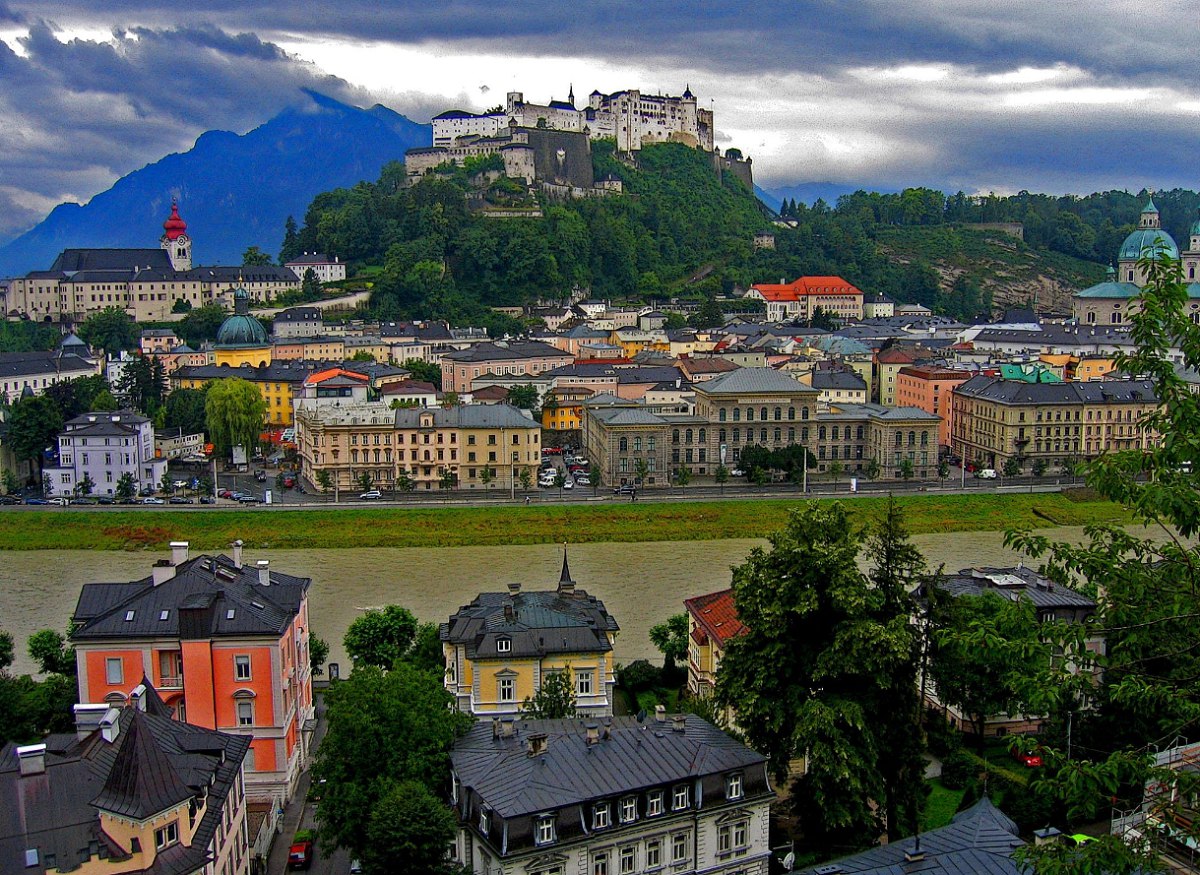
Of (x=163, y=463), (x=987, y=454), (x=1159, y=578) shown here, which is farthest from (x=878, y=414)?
(x=1159, y=578)

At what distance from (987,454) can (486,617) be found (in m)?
33.4

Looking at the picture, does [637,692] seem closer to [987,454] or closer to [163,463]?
[163,463]

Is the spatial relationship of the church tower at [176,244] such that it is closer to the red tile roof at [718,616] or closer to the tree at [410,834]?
the red tile roof at [718,616]

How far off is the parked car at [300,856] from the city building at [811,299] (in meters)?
66.7

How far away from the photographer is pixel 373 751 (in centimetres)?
1237

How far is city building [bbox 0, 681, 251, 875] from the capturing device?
979 cm

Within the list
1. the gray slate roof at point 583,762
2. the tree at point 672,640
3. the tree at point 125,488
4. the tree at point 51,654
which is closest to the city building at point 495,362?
the tree at point 125,488

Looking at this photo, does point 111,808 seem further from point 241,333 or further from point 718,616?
point 241,333

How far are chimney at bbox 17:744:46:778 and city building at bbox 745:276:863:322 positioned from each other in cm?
6963

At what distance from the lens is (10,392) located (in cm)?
4994

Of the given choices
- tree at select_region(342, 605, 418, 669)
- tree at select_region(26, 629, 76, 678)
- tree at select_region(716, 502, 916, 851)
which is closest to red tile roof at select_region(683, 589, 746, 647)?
tree at select_region(716, 502, 916, 851)

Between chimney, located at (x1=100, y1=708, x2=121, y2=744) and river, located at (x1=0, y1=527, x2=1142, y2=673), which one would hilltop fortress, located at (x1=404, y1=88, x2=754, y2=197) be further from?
chimney, located at (x1=100, y1=708, x2=121, y2=744)

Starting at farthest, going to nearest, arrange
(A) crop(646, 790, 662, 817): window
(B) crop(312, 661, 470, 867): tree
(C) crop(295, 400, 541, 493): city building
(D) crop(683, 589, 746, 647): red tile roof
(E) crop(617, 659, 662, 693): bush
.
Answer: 1. (C) crop(295, 400, 541, 493): city building
2. (E) crop(617, 659, 662, 693): bush
3. (D) crop(683, 589, 746, 647): red tile roof
4. (B) crop(312, 661, 470, 867): tree
5. (A) crop(646, 790, 662, 817): window

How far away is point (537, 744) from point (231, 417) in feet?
115
